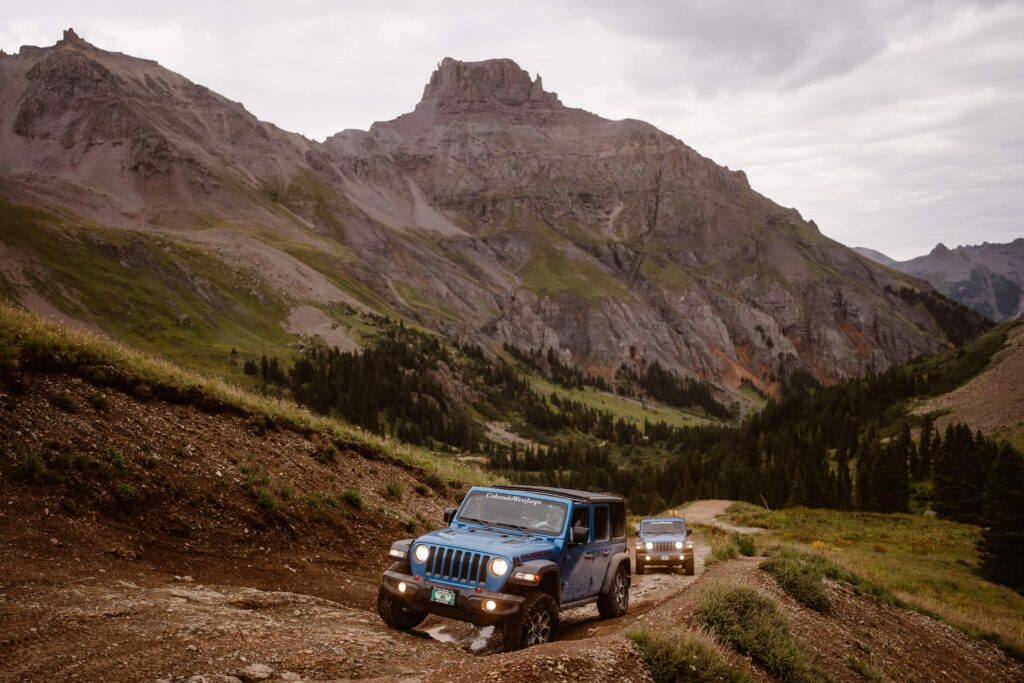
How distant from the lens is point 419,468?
2436cm

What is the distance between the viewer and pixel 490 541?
11.2 metres

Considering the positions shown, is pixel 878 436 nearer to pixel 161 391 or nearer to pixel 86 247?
pixel 161 391

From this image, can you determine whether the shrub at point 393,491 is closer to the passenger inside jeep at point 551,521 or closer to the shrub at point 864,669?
the passenger inside jeep at point 551,521

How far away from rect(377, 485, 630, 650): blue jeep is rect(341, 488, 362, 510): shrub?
263 inches

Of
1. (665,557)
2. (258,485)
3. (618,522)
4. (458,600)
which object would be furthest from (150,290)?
(458,600)

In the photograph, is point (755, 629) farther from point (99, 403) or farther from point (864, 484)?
point (864, 484)

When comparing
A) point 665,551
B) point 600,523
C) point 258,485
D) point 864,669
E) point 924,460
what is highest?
point 600,523

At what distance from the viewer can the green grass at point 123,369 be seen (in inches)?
612

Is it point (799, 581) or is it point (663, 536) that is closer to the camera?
point (799, 581)

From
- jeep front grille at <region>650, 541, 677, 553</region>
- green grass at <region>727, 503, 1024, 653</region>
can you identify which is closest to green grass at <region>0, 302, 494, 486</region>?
jeep front grille at <region>650, 541, 677, 553</region>

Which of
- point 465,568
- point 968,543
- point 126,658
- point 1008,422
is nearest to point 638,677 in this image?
point 465,568

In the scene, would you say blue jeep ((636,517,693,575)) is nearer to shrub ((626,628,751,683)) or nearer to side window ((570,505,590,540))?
side window ((570,505,590,540))

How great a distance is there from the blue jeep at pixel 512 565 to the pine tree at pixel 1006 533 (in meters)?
36.0

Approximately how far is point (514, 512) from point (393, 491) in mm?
9490
